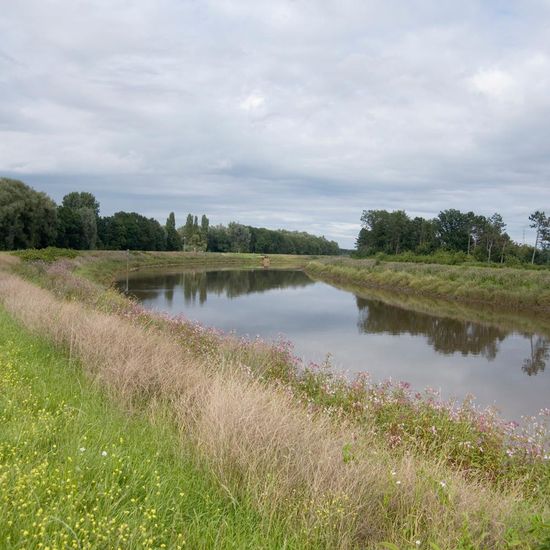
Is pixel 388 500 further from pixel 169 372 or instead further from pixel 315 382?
pixel 315 382

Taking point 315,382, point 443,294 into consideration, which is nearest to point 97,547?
point 315,382

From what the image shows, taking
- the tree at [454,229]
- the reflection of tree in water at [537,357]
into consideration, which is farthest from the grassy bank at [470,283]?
the tree at [454,229]

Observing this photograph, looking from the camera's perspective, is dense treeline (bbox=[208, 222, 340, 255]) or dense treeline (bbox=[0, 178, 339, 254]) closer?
dense treeline (bbox=[0, 178, 339, 254])

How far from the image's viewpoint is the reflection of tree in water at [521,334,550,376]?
14049 millimetres

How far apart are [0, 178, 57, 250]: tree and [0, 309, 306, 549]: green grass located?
139ft

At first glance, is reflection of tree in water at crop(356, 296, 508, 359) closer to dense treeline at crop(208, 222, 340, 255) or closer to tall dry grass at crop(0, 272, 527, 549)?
tall dry grass at crop(0, 272, 527, 549)

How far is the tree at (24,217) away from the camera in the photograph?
135ft

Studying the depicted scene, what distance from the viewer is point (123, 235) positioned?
252ft

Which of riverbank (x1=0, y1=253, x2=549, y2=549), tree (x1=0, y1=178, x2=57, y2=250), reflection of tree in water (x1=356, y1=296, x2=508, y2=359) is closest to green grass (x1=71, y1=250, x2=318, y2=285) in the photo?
tree (x1=0, y1=178, x2=57, y2=250)

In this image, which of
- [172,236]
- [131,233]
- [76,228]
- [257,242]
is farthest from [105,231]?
A: [257,242]

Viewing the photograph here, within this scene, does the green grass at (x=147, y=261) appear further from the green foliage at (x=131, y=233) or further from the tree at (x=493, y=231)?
the tree at (x=493, y=231)

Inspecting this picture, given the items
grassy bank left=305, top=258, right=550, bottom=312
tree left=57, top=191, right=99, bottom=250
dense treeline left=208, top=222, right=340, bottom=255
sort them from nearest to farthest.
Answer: grassy bank left=305, top=258, right=550, bottom=312
tree left=57, top=191, right=99, bottom=250
dense treeline left=208, top=222, right=340, bottom=255

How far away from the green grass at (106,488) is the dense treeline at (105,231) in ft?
139

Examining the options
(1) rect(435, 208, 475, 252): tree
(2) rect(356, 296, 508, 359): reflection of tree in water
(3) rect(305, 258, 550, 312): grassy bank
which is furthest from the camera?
(1) rect(435, 208, 475, 252): tree
